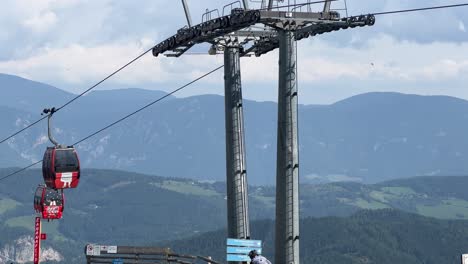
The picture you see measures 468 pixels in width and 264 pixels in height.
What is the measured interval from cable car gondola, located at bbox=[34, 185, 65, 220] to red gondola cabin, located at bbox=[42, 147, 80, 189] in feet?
6.59

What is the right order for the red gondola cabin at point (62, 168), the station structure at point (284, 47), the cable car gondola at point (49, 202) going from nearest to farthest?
the station structure at point (284, 47) < the red gondola cabin at point (62, 168) < the cable car gondola at point (49, 202)

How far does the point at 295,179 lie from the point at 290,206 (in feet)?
3.32

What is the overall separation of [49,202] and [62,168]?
3806mm

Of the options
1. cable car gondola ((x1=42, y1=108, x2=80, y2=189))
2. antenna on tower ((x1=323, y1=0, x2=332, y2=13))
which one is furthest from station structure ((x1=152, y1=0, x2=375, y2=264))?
cable car gondola ((x1=42, y1=108, x2=80, y2=189))

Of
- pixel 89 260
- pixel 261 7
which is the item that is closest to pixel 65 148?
pixel 89 260

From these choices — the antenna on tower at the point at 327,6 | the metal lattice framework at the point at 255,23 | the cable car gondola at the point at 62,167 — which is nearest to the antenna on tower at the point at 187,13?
the metal lattice framework at the point at 255,23

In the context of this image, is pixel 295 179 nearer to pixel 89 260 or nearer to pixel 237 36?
pixel 237 36

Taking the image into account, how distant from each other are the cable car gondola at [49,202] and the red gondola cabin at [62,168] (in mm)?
2007

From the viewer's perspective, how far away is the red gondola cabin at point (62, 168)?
64562 mm

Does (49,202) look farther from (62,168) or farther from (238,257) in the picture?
(238,257)

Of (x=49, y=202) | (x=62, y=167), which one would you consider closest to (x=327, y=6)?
(x=62, y=167)

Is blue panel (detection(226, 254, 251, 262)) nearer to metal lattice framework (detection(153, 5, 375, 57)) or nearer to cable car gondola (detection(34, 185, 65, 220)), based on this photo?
metal lattice framework (detection(153, 5, 375, 57))

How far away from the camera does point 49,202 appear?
6750 centimetres

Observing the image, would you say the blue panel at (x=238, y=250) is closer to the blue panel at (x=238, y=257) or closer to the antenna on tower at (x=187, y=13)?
the blue panel at (x=238, y=257)
